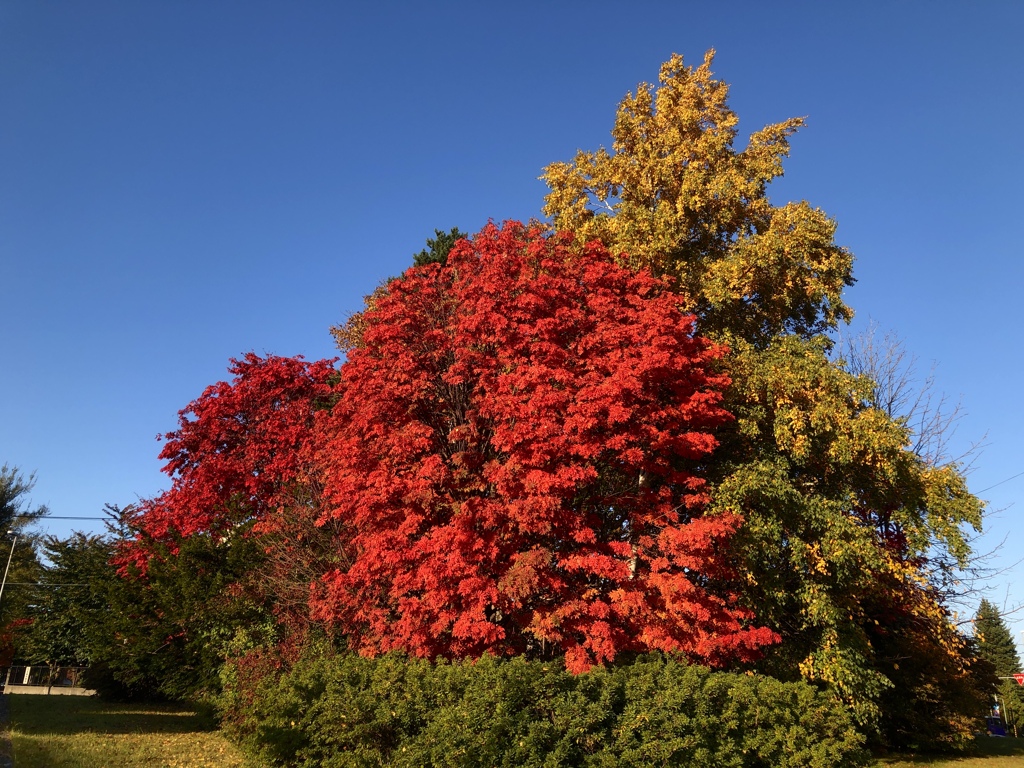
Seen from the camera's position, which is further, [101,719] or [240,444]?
[240,444]

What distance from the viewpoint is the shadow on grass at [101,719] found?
1392 centimetres

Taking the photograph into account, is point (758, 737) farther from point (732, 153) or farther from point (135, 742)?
point (732, 153)

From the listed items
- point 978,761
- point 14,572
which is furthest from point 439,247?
point 14,572

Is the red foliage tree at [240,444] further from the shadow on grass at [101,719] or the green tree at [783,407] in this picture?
the green tree at [783,407]

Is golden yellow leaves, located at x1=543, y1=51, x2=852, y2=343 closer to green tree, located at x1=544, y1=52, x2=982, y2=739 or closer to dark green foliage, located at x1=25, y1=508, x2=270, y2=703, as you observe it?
green tree, located at x1=544, y1=52, x2=982, y2=739

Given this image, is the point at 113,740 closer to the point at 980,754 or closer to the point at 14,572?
the point at 980,754

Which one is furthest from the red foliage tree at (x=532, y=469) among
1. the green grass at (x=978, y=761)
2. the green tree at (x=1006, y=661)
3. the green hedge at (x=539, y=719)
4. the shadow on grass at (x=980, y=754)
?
the green tree at (x=1006, y=661)

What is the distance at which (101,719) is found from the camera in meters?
16.4

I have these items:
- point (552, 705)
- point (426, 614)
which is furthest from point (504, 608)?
point (552, 705)

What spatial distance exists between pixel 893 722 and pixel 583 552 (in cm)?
1358

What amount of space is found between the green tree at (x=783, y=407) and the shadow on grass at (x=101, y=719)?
1385 cm

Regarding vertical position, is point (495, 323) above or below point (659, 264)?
below

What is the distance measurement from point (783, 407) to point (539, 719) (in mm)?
8351

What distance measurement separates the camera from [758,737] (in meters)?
9.99
